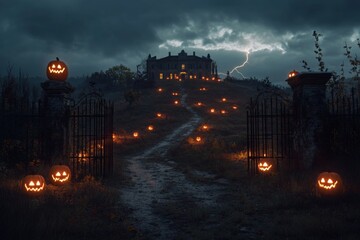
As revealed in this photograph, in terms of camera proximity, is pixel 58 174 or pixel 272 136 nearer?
pixel 58 174

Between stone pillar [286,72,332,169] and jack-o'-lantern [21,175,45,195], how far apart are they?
837 cm

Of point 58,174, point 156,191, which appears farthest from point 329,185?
point 58,174

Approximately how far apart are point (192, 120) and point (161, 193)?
90.8ft

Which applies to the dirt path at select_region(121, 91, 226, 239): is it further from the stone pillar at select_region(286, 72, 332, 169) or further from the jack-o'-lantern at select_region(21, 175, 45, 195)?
the stone pillar at select_region(286, 72, 332, 169)

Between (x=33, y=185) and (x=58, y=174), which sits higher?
(x=58, y=174)

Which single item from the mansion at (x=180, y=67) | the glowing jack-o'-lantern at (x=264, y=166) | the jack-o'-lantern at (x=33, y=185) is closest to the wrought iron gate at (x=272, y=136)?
the glowing jack-o'-lantern at (x=264, y=166)

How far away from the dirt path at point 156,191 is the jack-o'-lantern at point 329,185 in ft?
9.92

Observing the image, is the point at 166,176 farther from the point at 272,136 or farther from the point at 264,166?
the point at 272,136

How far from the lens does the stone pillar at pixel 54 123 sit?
35.7 ft

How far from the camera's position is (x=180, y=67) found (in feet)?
295

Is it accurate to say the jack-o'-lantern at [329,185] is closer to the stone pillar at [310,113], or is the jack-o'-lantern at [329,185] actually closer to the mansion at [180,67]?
the stone pillar at [310,113]

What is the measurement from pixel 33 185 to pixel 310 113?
29.8ft

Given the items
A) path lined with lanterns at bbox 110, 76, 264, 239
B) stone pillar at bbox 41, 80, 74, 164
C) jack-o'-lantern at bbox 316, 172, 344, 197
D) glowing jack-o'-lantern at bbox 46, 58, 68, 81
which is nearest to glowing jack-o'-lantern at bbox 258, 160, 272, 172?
path lined with lanterns at bbox 110, 76, 264, 239

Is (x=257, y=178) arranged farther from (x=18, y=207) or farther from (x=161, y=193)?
(x=18, y=207)
